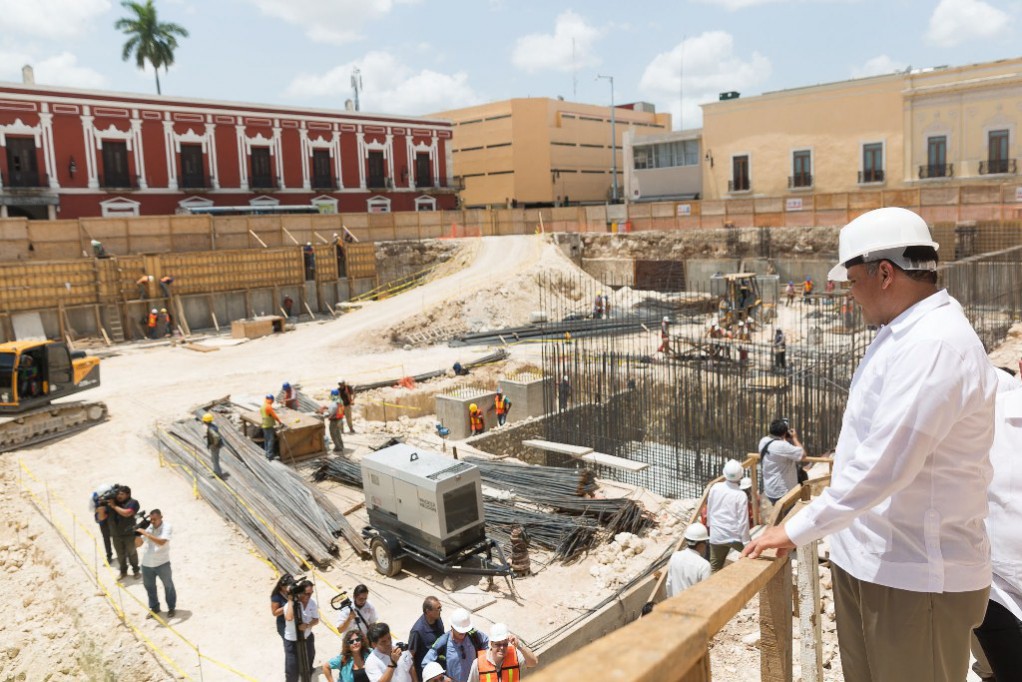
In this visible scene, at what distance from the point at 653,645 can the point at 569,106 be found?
66.2 m

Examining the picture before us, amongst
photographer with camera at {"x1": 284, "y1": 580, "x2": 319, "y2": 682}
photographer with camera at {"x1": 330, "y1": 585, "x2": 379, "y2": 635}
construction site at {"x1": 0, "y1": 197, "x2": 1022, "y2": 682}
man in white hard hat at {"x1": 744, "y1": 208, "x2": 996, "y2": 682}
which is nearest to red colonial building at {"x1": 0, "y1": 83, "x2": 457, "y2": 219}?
construction site at {"x1": 0, "y1": 197, "x2": 1022, "y2": 682}

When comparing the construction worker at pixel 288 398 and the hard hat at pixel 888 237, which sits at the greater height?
the hard hat at pixel 888 237

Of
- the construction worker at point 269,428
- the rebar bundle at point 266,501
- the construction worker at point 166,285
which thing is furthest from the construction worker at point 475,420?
the construction worker at point 166,285

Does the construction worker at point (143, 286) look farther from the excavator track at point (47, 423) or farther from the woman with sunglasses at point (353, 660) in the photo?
the woman with sunglasses at point (353, 660)

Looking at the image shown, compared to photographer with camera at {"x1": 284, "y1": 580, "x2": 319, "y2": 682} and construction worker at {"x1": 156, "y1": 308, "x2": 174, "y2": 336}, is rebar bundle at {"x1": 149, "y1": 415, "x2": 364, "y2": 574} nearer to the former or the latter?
photographer with camera at {"x1": 284, "y1": 580, "x2": 319, "y2": 682}

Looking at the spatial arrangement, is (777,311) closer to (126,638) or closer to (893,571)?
(126,638)

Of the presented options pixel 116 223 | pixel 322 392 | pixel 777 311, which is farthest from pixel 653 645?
pixel 116 223

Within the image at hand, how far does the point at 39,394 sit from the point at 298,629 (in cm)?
1397

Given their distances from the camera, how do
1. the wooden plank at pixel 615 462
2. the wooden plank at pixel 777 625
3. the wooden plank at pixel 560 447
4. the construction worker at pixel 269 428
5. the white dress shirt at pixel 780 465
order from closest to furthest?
the wooden plank at pixel 777 625, the white dress shirt at pixel 780 465, the wooden plank at pixel 615 462, the wooden plank at pixel 560 447, the construction worker at pixel 269 428

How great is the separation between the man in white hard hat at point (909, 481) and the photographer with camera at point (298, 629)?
7076 mm

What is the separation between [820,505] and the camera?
7.25 feet

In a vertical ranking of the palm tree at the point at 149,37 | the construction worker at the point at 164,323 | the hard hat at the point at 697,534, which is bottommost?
the hard hat at the point at 697,534

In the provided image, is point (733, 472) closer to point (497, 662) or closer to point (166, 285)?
point (497, 662)

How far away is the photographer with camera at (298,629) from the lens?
833cm
